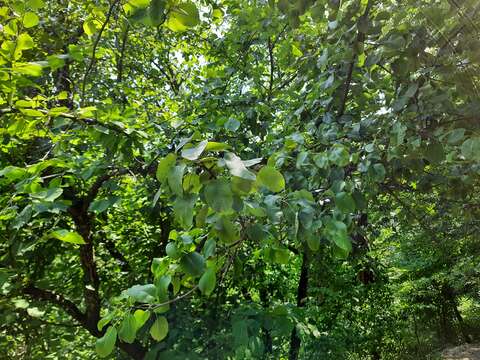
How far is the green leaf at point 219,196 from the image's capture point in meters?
0.61

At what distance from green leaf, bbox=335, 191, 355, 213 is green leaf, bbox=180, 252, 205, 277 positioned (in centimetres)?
37

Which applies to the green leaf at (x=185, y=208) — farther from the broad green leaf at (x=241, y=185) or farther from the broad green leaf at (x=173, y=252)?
the broad green leaf at (x=173, y=252)

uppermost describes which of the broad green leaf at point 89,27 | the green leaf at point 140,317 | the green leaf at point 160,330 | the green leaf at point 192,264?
the broad green leaf at point 89,27

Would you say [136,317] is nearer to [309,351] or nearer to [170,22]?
[170,22]

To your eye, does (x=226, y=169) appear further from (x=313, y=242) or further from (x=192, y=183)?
(x=313, y=242)

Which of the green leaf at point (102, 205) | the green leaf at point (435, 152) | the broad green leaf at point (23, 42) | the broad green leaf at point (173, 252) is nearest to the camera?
the broad green leaf at point (173, 252)

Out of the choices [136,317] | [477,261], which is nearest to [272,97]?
[136,317]

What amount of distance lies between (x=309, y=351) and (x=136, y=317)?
127 inches

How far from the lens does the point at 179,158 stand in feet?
2.15

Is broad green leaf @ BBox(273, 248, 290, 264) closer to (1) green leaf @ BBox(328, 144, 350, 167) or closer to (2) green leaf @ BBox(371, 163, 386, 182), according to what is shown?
(1) green leaf @ BBox(328, 144, 350, 167)

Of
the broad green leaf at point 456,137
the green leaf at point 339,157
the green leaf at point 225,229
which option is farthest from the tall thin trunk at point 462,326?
the green leaf at point 225,229

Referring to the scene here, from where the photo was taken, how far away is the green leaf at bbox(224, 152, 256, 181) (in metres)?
0.56

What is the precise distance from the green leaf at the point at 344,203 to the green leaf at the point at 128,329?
55cm

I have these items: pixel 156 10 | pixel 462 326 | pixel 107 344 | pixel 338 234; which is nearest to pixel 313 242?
pixel 338 234
